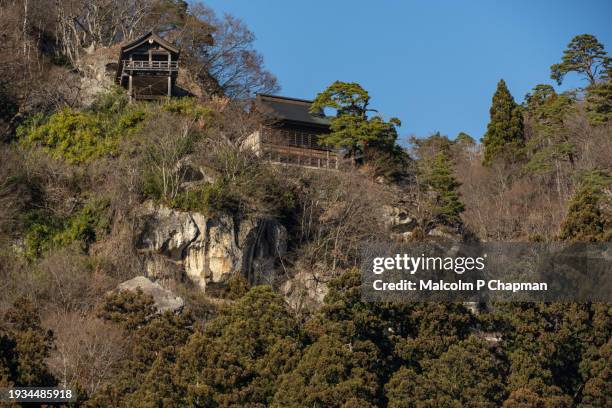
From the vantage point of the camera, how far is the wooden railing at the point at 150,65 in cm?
4219

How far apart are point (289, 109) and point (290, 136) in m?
1.68

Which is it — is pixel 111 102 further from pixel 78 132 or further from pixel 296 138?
pixel 296 138

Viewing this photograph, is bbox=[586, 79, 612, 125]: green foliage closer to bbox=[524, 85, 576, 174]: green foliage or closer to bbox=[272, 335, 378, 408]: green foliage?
bbox=[524, 85, 576, 174]: green foliage

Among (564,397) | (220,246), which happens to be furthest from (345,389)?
(220,246)

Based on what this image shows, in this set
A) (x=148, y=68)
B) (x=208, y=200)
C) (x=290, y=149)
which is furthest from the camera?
(x=148, y=68)

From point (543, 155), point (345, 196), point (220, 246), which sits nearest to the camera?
point (220, 246)

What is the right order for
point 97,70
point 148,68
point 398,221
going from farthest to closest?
point 97,70 < point 148,68 < point 398,221

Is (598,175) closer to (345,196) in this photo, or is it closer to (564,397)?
(345,196)

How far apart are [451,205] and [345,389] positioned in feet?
50.0

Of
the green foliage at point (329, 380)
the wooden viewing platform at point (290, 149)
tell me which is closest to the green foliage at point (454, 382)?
the green foliage at point (329, 380)

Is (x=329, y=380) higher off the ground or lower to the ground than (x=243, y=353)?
lower

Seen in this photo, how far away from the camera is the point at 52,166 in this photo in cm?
3641

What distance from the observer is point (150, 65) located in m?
42.4

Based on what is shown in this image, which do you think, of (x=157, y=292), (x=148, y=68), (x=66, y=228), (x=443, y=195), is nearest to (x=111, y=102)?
(x=148, y=68)
